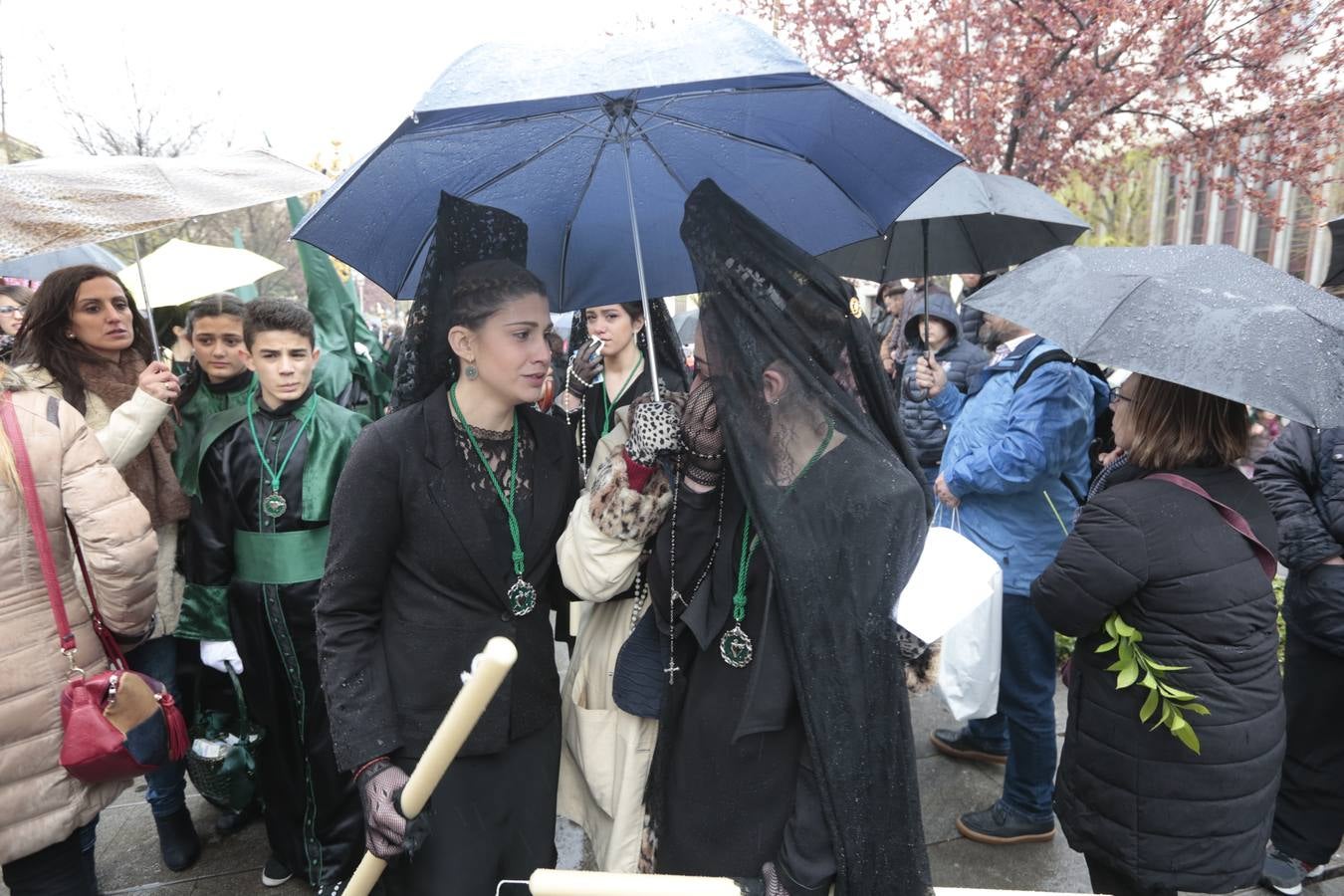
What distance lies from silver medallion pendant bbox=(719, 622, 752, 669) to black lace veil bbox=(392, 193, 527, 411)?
3.07 ft

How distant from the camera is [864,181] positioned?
6.49 feet

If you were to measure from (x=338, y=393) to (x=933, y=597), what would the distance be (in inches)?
155

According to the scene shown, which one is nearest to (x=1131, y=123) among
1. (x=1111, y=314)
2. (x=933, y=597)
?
(x=1111, y=314)

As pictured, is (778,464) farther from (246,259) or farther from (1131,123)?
(1131,123)

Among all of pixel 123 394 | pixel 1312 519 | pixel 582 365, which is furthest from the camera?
pixel 582 365

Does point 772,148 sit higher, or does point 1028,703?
point 772,148

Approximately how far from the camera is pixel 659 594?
1.79 metres

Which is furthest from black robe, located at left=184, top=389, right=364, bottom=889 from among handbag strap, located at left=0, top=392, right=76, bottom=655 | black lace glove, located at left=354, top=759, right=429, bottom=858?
black lace glove, located at left=354, top=759, right=429, bottom=858

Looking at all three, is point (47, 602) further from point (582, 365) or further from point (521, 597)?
point (582, 365)

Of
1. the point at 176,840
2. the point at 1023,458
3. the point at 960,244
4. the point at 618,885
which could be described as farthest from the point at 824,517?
the point at 176,840

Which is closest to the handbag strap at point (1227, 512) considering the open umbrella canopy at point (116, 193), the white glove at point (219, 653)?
the open umbrella canopy at point (116, 193)

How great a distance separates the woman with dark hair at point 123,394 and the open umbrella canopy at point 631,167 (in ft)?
4.36

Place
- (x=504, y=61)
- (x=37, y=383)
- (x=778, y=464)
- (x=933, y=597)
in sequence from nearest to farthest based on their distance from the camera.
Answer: (x=504, y=61)
(x=778, y=464)
(x=933, y=597)
(x=37, y=383)

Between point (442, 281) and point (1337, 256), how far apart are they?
11.9ft
